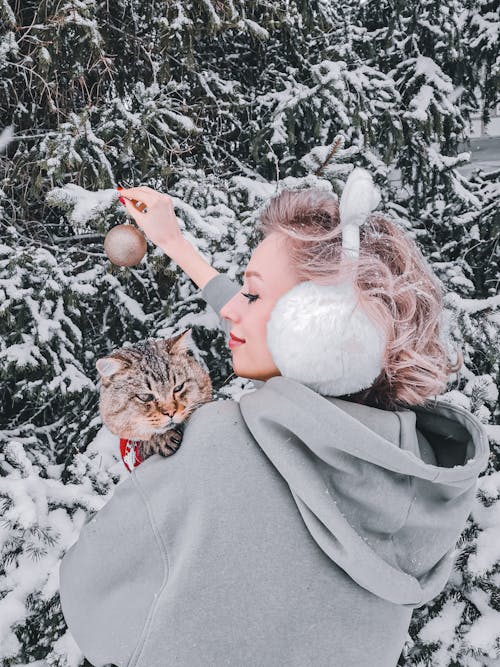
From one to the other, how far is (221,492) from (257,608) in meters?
0.24

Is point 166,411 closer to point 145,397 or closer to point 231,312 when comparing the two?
point 145,397

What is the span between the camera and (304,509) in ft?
3.56

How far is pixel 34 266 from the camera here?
3.07 metres

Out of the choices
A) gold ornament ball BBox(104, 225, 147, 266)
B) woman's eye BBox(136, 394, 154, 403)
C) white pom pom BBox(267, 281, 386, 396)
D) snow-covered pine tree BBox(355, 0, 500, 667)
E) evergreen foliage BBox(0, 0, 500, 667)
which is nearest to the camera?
white pom pom BBox(267, 281, 386, 396)

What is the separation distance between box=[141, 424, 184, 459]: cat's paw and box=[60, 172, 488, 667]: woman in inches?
3.2

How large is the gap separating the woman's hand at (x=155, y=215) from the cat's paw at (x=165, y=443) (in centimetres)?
90

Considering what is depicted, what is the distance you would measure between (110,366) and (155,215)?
2.29ft

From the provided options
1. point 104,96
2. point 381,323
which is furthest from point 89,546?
point 104,96

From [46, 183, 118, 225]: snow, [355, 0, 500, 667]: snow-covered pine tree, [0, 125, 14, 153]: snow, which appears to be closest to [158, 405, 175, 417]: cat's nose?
[46, 183, 118, 225]: snow

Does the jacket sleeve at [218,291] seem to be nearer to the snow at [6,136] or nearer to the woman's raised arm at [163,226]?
the woman's raised arm at [163,226]

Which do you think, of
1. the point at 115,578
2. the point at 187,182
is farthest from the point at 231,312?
the point at 187,182

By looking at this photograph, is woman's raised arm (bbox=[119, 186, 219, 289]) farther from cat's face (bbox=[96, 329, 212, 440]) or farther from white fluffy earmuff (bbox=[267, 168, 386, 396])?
white fluffy earmuff (bbox=[267, 168, 386, 396])

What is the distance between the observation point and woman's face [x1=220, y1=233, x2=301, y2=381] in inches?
55.0

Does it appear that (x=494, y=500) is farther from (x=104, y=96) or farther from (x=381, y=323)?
(x=104, y=96)
